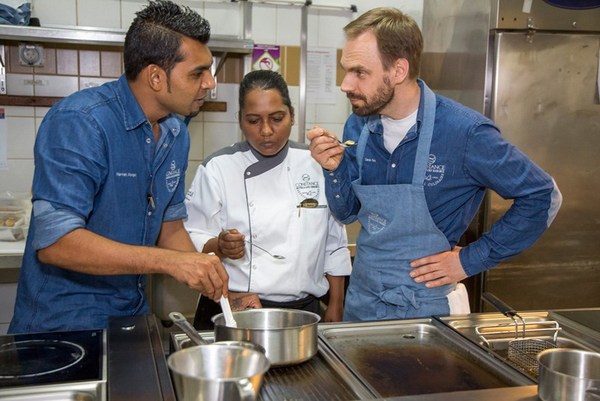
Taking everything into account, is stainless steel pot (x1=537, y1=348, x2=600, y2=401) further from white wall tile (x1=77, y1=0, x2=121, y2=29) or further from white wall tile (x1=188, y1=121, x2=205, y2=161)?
white wall tile (x1=77, y1=0, x2=121, y2=29)

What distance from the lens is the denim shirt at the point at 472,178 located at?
62.8 inches

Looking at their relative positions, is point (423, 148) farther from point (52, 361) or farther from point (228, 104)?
point (228, 104)

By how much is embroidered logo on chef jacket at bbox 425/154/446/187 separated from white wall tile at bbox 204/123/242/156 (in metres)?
1.83

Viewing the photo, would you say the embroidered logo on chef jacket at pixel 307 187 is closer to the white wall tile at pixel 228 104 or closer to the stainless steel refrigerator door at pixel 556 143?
the stainless steel refrigerator door at pixel 556 143

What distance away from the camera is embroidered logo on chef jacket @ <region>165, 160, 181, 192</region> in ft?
5.53

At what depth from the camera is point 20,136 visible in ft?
9.91

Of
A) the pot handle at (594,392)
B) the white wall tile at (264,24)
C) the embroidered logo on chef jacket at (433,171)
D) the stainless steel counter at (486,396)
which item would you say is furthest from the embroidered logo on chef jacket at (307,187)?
the white wall tile at (264,24)

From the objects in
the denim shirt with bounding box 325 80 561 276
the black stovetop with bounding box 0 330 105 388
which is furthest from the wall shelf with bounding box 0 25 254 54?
the black stovetop with bounding box 0 330 105 388

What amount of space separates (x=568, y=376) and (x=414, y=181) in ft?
2.47

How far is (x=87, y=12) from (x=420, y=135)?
2127 mm

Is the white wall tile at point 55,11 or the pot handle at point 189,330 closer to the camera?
the pot handle at point 189,330

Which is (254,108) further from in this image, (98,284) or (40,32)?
(40,32)

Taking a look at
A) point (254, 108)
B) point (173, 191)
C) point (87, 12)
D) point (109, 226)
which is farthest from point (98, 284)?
point (87, 12)

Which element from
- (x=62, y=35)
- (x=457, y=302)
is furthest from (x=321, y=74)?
(x=457, y=302)
